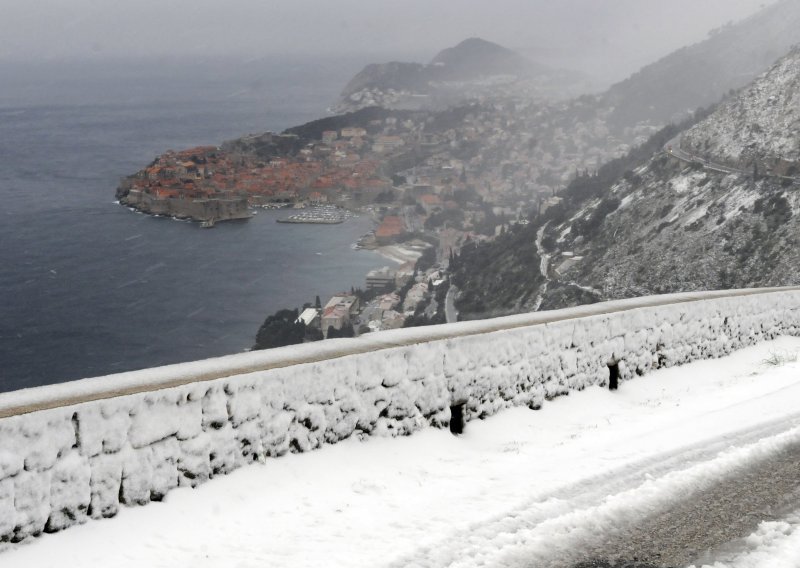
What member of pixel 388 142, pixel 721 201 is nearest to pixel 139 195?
pixel 388 142

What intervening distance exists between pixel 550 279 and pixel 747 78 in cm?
11499

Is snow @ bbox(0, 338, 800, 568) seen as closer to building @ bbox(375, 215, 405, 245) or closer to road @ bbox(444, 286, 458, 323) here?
road @ bbox(444, 286, 458, 323)

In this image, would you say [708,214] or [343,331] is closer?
[708,214]

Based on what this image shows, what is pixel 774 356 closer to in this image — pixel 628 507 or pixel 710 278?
pixel 628 507

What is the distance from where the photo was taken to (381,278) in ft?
254

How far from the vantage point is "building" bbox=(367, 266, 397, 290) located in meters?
74.7

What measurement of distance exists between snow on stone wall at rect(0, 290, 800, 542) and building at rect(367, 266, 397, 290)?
65621 mm

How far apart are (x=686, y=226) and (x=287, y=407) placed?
1925 inches

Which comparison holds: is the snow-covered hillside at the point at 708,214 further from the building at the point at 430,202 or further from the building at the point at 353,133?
the building at the point at 353,133

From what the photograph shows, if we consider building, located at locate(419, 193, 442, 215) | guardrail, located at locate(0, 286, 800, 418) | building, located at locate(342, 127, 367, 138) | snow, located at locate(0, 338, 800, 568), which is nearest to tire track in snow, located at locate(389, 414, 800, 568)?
snow, located at locate(0, 338, 800, 568)

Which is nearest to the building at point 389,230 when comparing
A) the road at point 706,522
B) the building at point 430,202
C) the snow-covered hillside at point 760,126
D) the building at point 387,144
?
the building at point 430,202

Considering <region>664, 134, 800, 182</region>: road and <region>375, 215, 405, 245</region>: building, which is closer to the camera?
<region>664, 134, 800, 182</region>: road

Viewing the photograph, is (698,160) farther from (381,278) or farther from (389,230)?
(389,230)

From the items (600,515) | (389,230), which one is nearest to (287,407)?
(600,515)
